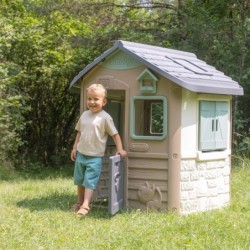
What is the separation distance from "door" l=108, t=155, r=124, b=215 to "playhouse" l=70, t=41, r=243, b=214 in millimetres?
13

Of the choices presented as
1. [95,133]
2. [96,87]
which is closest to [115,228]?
[95,133]

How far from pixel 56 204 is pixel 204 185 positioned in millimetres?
2054

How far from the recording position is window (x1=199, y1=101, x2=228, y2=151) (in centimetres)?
686

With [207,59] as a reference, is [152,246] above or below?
below

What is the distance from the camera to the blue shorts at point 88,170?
21.8ft

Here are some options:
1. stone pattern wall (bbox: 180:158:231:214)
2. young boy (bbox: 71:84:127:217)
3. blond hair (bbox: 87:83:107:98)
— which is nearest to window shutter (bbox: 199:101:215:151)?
stone pattern wall (bbox: 180:158:231:214)

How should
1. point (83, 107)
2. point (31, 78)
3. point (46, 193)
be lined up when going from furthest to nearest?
1. point (31, 78)
2. point (46, 193)
3. point (83, 107)

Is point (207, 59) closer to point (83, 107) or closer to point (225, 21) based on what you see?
point (225, 21)

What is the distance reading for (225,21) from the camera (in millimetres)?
12852

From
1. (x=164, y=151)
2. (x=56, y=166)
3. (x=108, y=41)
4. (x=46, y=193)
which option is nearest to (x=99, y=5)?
(x=108, y=41)

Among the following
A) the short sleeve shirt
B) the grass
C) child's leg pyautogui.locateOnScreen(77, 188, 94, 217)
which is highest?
the short sleeve shirt

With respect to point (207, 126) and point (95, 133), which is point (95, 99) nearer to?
point (95, 133)

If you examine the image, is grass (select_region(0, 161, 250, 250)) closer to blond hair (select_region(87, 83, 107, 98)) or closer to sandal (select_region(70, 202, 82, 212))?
sandal (select_region(70, 202, 82, 212))

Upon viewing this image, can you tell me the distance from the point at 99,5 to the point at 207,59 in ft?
11.2
